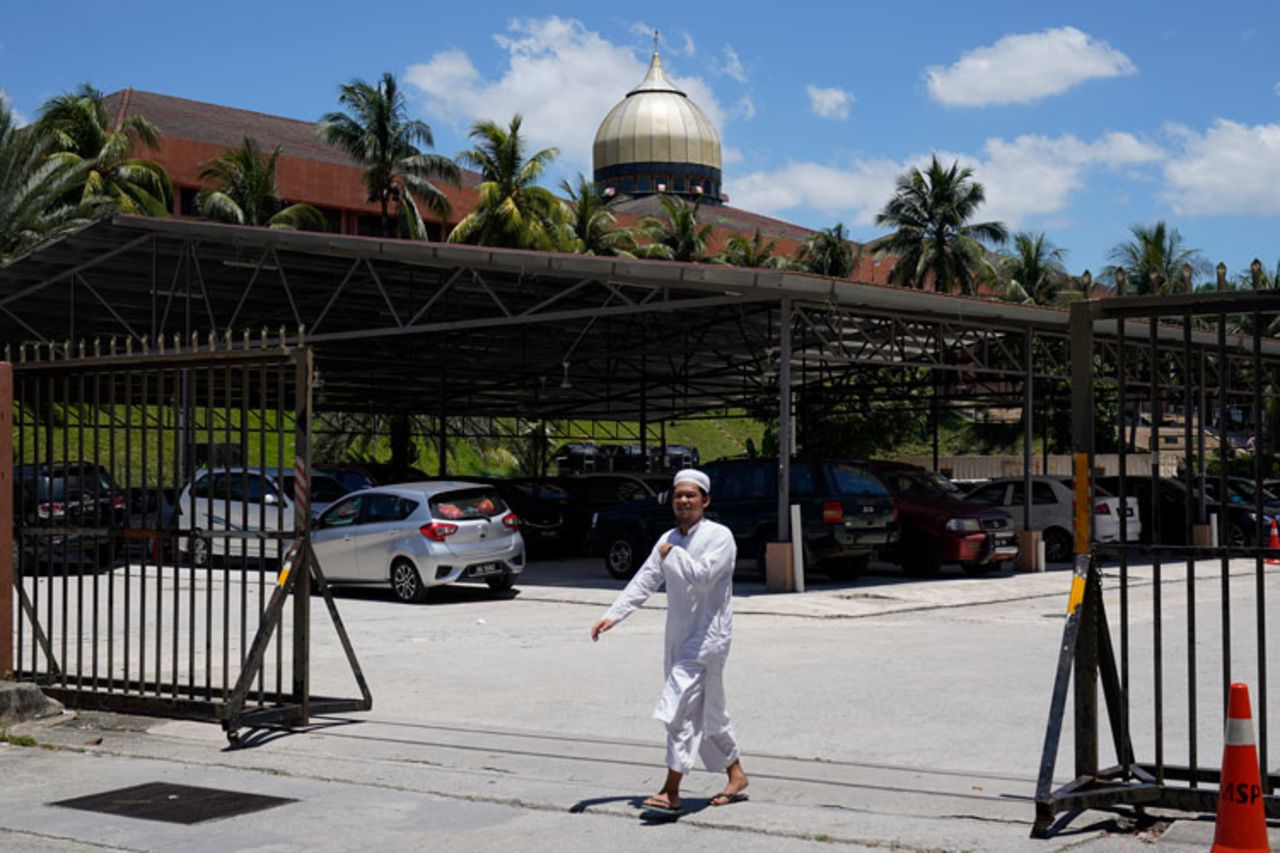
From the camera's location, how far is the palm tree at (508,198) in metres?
49.2

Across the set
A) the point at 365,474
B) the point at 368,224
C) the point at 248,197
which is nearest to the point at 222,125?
the point at 368,224

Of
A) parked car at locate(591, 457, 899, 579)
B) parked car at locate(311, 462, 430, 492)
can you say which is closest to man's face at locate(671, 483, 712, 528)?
parked car at locate(591, 457, 899, 579)

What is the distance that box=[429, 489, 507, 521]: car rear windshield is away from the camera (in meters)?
19.7

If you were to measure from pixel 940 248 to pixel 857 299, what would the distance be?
41910 millimetres

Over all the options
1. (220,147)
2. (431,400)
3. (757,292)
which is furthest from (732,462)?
(220,147)

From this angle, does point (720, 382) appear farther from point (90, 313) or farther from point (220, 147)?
point (220, 147)

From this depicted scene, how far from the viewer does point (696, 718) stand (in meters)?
7.40

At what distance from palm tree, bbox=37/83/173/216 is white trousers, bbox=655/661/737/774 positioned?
3897 centimetres

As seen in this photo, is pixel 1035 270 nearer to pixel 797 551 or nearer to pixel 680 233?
pixel 680 233

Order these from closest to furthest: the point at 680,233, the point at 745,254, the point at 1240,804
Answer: the point at 1240,804 → the point at 680,233 → the point at 745,254

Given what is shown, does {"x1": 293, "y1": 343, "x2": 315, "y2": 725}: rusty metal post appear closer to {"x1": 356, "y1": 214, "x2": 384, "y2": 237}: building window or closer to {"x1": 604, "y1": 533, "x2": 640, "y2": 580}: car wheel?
{"x1": 604, "y1": 533, "x2": 640, "y2": 580}: car wheel

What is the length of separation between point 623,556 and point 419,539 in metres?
4.64

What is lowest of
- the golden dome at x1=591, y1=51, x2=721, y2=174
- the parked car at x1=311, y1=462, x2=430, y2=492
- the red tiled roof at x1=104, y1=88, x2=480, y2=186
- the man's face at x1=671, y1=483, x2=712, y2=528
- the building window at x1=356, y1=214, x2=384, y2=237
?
the parked car at x1=311, y1=462, x2=430, y2=492

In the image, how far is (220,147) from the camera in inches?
2147
